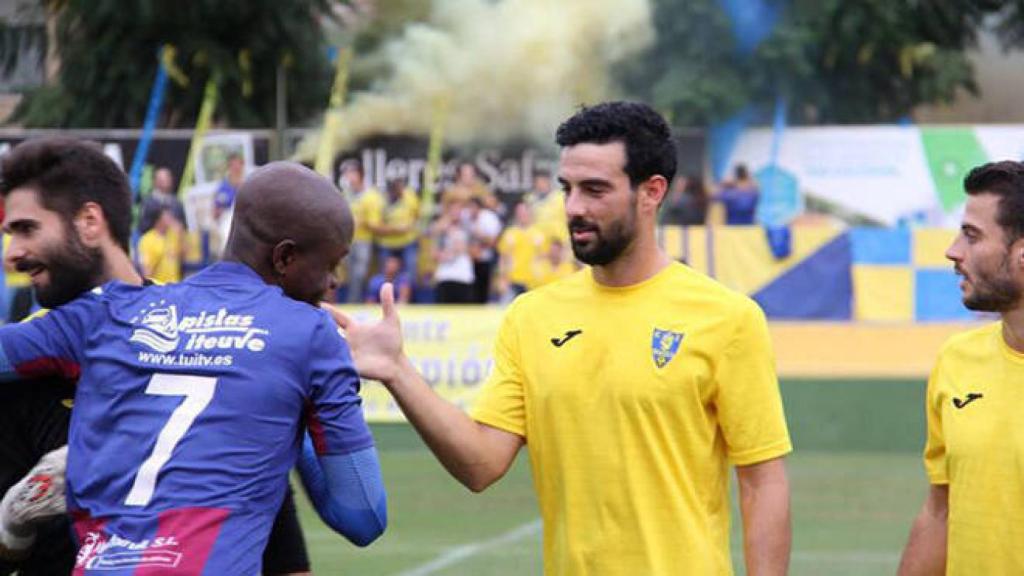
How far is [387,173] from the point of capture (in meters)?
22.7

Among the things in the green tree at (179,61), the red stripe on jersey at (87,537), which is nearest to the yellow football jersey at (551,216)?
the green tree at (179,61)

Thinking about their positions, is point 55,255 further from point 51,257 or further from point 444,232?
point 444,232

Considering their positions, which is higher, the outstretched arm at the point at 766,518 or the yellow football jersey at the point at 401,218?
the outstretched arm at the point at 766,518

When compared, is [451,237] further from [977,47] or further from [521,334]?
[521,334]

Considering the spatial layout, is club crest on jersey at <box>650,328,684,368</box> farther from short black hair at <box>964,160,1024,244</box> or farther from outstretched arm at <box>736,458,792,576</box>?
short black hair at <box>964,160,1024,244</box>

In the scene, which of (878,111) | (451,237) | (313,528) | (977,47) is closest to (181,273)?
(451,237)

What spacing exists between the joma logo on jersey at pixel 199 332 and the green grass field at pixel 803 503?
774cm

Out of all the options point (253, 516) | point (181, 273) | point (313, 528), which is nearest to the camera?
point (253, 516)

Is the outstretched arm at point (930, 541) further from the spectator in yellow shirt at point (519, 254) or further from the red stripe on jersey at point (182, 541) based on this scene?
the spectator in yellow shirt at point (519, 254)

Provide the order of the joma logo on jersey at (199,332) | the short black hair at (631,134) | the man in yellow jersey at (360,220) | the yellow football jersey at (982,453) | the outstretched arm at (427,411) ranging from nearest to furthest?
1. the joma logo on jersey at (199,332)
2. the outstretched arm at (427,411)
3. the short black hair at (631,134)
4. the yellow football jersey at (982,453)
5. the man in yellow jersey at (360,220)

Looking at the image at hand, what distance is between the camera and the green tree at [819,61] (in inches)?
1062

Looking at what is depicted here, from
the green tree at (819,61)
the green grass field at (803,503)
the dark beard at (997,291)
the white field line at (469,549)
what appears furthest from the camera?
the green tree at (819,61)

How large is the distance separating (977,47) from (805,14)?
401 centimetres

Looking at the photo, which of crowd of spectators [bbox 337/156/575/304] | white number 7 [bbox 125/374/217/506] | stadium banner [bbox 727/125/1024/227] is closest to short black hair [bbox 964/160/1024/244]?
white number 7 [bbox 125/374/217/506]
